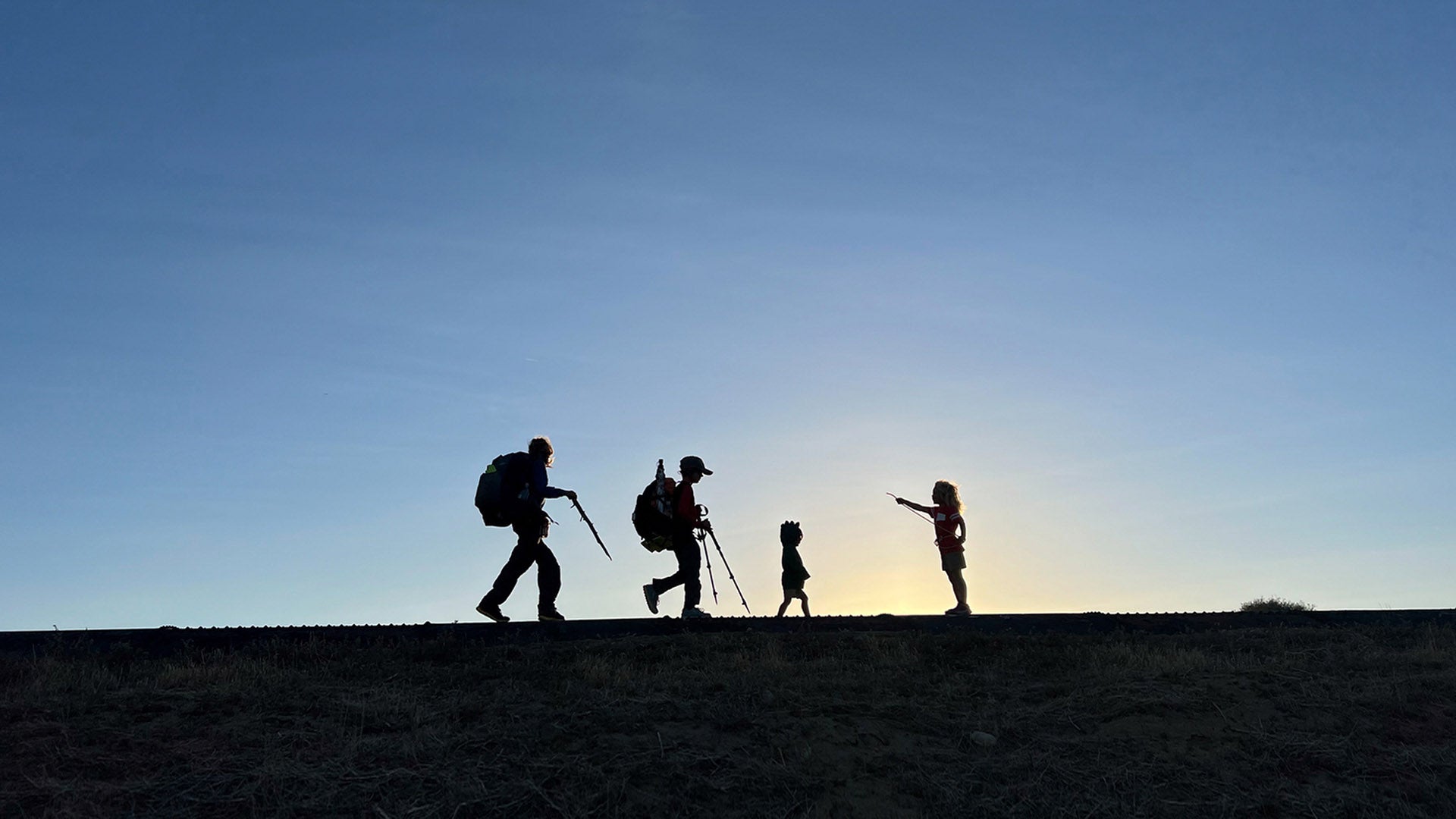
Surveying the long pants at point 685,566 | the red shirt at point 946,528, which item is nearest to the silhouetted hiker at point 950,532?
the red shirt at point 946,528

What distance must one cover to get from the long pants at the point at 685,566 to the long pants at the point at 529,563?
4.00 ft

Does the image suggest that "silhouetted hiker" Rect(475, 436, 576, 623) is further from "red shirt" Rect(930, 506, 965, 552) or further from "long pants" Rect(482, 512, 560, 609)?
"red shirt" Rect(930, 506, 965, 552)

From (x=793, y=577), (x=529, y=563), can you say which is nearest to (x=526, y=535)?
(x=529, y=563)

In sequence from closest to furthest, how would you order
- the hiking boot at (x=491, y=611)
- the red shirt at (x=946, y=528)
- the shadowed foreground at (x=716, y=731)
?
the shadowed foreground at (x=716, y=731), the hiking boot at (x=491, y=611), the red shirt at (x=946, y=528)

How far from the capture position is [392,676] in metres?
10.4

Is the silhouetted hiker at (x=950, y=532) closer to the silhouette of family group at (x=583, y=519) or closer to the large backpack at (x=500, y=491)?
the silhouette of family group at (x=583, y=519)

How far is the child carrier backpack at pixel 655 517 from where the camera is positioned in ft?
47.3

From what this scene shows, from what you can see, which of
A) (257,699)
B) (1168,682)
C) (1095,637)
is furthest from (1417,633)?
(257,699)

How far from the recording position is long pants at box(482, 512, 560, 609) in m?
13.8

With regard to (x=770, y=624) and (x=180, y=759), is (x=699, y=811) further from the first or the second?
(x=770, y=624)

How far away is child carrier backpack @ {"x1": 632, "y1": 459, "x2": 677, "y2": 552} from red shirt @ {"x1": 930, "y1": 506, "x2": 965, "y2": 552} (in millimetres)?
3530

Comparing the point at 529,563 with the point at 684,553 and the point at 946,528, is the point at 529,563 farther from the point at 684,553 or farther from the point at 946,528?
the point at 946,528

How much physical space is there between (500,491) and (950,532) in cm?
562

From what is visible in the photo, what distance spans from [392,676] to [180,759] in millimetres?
2271
